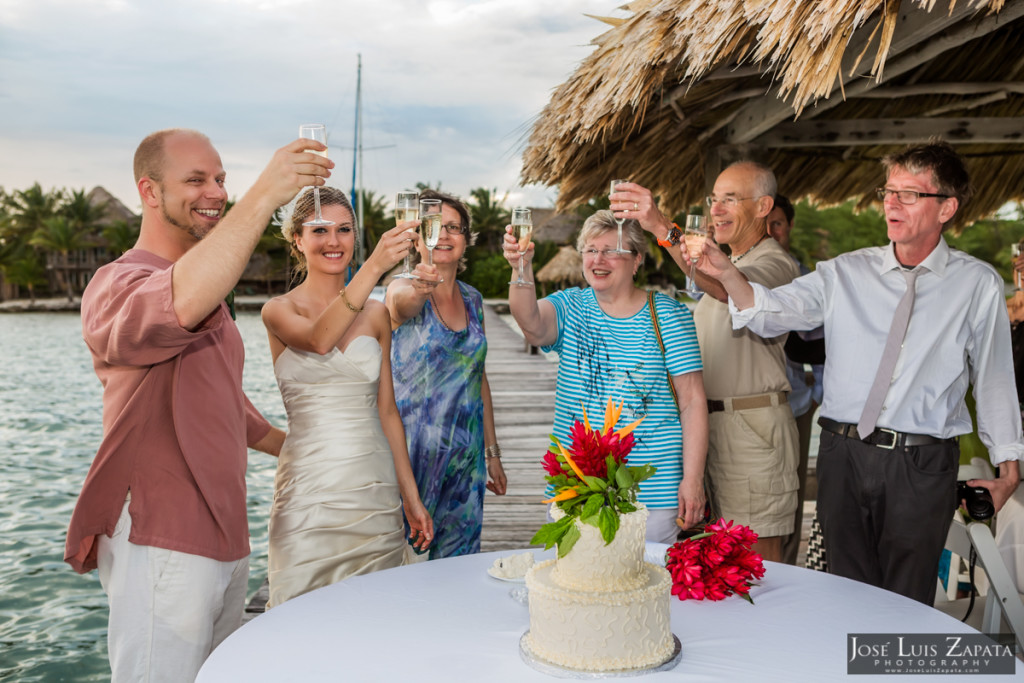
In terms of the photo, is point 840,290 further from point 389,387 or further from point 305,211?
point 305,211

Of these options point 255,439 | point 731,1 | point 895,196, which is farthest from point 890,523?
point 255,439

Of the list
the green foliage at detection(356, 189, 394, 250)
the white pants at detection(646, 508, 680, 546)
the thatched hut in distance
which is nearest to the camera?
the white pants at detection(646, 508, 680, 546)

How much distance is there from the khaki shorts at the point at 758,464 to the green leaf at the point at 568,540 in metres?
1.88

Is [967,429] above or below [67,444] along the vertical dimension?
above

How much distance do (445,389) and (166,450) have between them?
3.86 feet

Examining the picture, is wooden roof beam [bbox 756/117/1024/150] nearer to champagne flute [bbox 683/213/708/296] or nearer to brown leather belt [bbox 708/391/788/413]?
brown leather belt [bbox 708/391/788/413]

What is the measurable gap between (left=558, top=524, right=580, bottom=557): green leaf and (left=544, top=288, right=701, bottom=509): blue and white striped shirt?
132cm

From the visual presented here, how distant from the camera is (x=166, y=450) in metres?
2.04

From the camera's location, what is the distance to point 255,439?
271cm

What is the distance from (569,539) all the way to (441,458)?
5.20ft

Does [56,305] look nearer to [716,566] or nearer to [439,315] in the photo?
[439,315]

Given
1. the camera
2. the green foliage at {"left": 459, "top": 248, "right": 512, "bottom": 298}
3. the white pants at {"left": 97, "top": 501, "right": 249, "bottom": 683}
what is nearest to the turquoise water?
the white pants at {"left": 97, "top": 501, "right": 249, "bottom": 683}

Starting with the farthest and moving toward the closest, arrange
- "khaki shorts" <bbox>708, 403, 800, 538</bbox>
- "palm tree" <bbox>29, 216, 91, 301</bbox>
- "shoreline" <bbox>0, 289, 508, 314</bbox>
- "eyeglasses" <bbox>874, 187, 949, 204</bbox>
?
"palm tree" <bbox>29, 216, 91, 301</bbox>, "shoreline" <bbox>0, 289, 508, 314</bbox>, "khaki shorts" <bbox>708, 403, 800, 538</bbox>, "eyeglasses" <bbox>874, 187, 949, 204</bbox>

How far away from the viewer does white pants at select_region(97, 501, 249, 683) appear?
196cm
